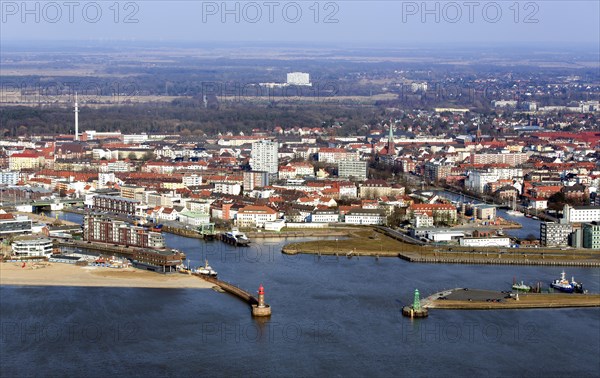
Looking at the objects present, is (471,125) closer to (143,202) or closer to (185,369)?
(143,202)

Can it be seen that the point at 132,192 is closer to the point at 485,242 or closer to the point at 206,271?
the point at 485,242

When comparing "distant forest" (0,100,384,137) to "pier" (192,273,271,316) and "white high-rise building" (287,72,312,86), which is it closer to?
"white high-rise building" (287,72,312,86)

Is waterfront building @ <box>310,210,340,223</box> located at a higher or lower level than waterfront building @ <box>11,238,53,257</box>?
lower

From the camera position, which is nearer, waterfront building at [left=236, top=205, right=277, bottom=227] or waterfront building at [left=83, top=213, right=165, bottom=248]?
waterfront building at [left=83, top=213, right=165, bottom=248]

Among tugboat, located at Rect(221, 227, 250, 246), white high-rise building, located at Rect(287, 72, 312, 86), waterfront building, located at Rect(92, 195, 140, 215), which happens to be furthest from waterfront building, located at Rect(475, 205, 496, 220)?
white high-rise building, located at Rect(287, 72, 312, 86)

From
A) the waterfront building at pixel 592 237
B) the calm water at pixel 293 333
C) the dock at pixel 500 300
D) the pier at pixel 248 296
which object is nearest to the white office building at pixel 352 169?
the waterfront building at pixel 592 237
